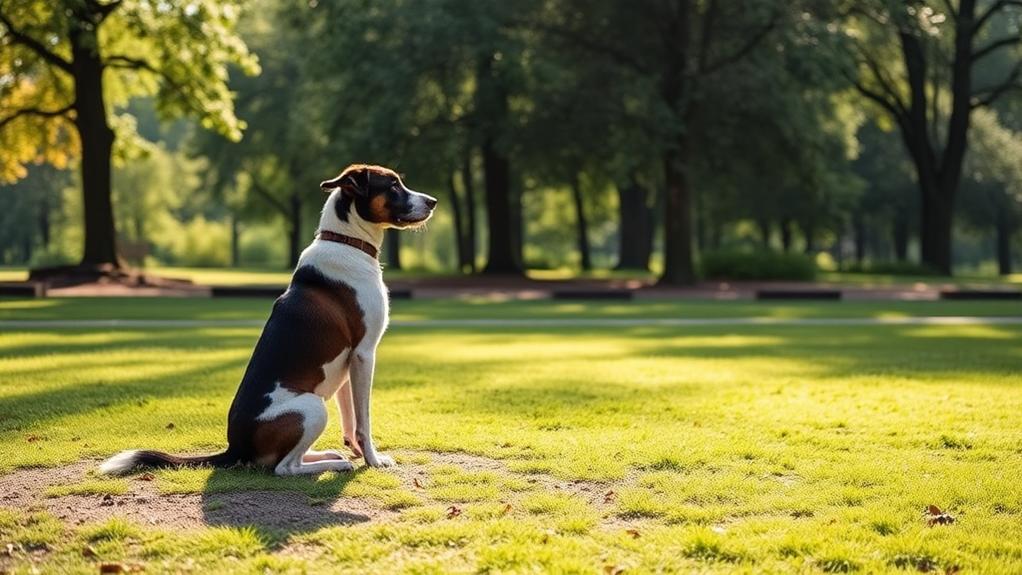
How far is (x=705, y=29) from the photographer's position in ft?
96.6

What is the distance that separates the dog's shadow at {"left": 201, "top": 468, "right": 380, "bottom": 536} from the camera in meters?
5.14

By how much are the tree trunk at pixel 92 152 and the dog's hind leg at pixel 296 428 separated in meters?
24.0

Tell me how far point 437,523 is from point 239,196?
63109 mm

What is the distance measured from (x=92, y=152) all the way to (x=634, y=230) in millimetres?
28671

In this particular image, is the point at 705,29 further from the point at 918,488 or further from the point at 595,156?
the point at 918,488

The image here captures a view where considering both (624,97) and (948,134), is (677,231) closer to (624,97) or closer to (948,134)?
(624,97)

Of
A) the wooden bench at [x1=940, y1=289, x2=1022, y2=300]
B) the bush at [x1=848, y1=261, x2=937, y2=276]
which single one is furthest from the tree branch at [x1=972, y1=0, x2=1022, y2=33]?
the wooden bench at [x1=940, y1=289, x2=1022, y2=300]

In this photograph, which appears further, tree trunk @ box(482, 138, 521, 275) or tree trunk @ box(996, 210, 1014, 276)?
tree trunk @ box(996, 210, 1014, 276)

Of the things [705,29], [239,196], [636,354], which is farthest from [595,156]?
[239,196]

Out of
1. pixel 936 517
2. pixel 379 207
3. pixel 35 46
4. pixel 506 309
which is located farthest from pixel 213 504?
pixel 35 46

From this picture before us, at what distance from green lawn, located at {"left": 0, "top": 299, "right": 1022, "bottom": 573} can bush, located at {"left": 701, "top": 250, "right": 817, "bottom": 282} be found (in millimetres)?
21522

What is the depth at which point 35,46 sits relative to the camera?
2758 cm

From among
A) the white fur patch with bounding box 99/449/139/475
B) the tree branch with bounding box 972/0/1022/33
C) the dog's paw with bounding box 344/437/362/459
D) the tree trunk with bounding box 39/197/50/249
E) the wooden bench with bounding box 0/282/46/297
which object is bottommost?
the dog's paw with bounding box 344/437/362/459

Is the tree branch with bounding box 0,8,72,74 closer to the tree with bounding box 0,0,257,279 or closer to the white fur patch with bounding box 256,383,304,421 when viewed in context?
the tree with bounding box 0,0,257,279
